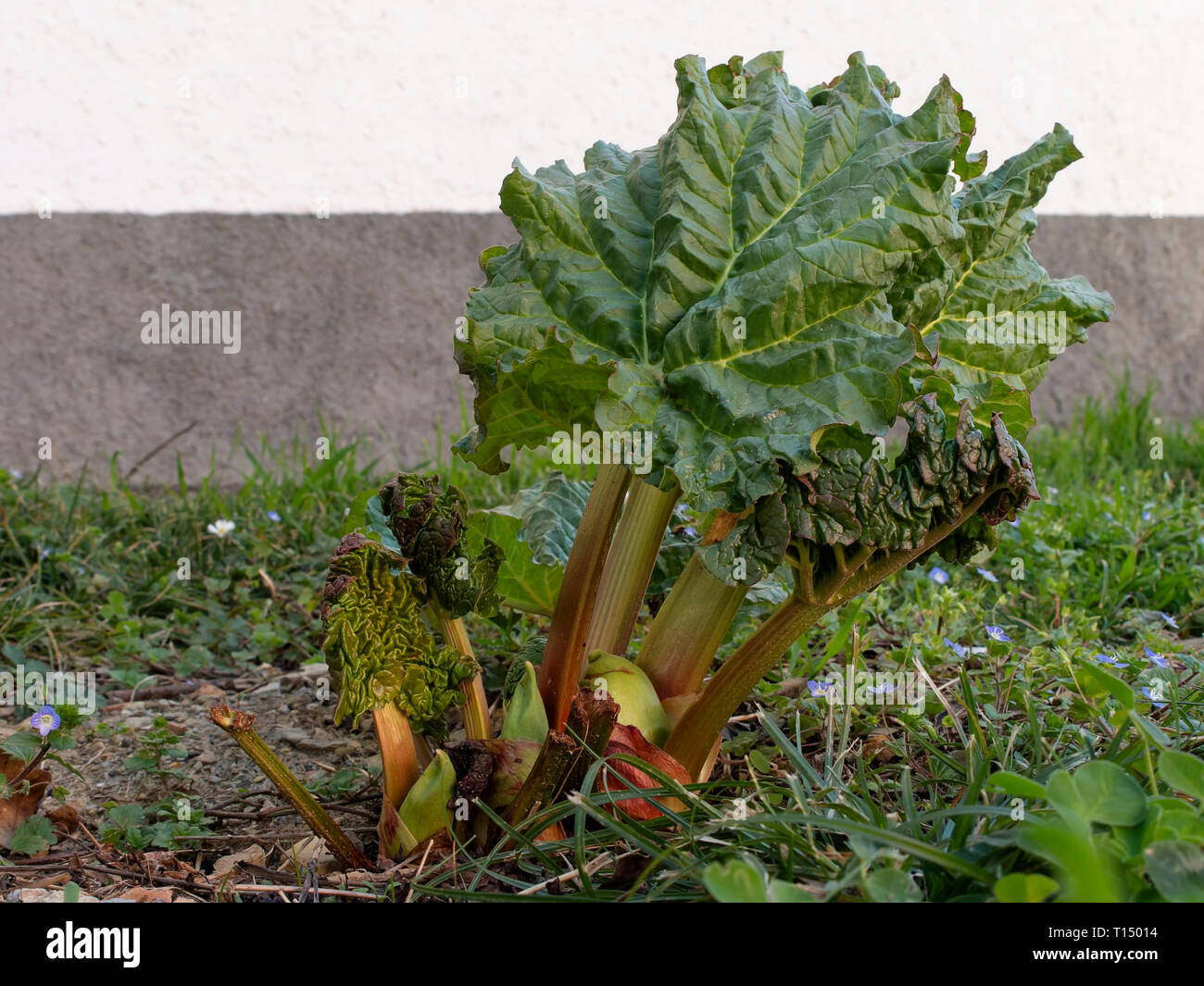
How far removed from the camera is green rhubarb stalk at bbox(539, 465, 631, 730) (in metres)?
1.48

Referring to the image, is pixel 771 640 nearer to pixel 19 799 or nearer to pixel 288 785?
pixel 288 785

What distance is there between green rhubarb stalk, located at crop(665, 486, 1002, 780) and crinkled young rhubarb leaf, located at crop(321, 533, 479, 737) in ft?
1.06

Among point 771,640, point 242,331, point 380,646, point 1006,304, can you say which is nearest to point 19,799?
point 380,646

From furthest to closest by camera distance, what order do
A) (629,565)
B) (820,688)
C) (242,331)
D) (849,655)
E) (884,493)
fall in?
(242,331) → (849,655) → (820,688) → (629,565) → (884,493)

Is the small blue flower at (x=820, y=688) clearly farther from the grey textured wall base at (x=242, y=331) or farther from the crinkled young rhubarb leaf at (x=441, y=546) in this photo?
the grey textured wall base at (x=242, y=331)

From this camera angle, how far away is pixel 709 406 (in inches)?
50.9

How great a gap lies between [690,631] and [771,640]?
0.16 m

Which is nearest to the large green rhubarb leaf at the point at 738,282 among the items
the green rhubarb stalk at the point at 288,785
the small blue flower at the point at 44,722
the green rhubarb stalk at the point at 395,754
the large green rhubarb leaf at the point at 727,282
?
the large green rhubarb leaf at the point at 727,282

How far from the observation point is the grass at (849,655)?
112 cm

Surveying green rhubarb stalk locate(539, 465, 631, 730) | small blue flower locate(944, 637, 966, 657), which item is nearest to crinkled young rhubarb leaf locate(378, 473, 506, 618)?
green rhubarb stalk locate(539, 465, 631, 730)

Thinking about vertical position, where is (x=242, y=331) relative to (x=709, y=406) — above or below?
above

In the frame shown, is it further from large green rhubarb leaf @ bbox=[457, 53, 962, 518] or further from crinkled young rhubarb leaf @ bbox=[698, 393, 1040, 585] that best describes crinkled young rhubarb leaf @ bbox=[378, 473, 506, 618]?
crinkled young rhubarb leaf @ bbox=[698, 393, 1040, 585]

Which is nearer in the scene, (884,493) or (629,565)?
(884,493)
